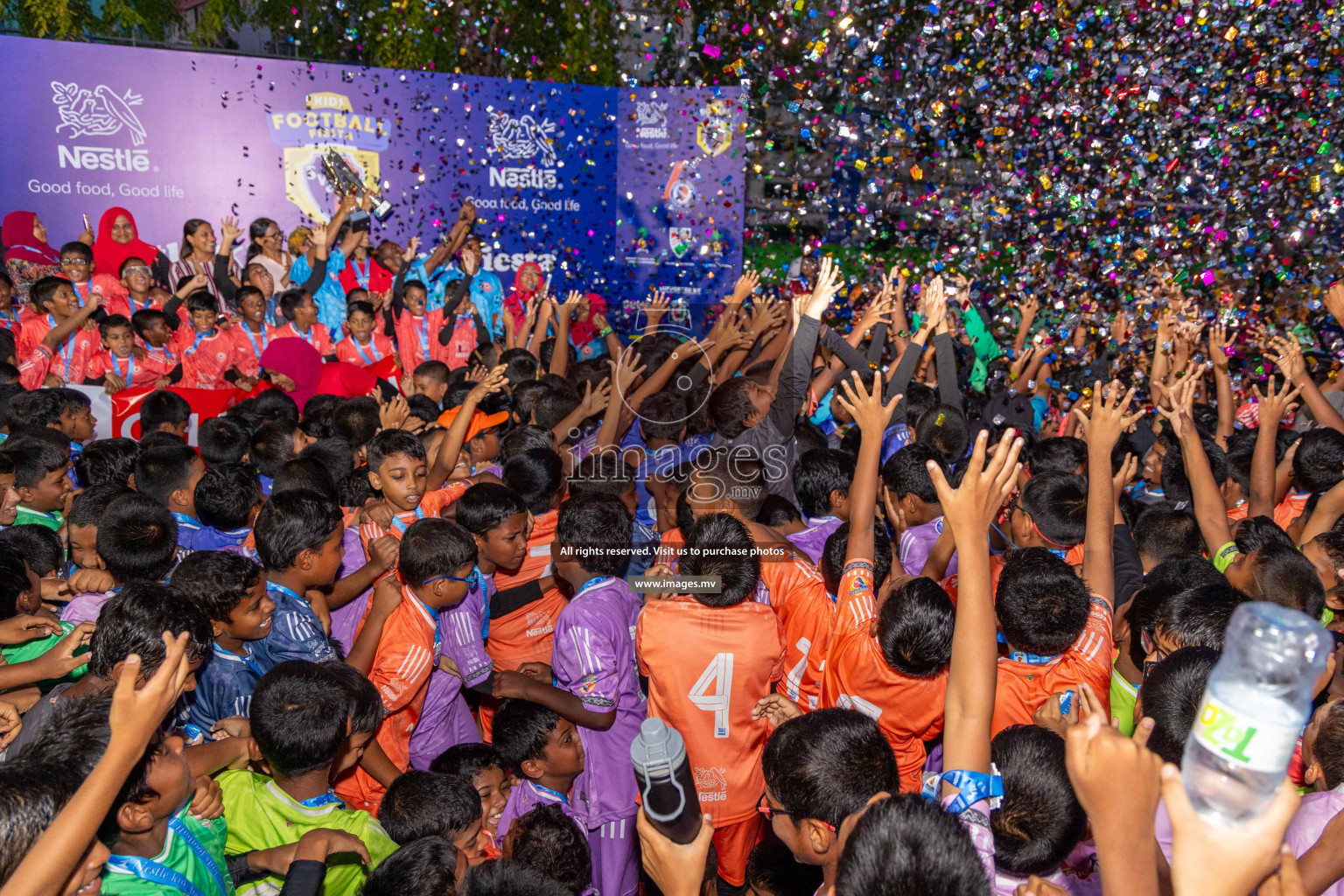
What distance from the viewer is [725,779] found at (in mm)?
2742

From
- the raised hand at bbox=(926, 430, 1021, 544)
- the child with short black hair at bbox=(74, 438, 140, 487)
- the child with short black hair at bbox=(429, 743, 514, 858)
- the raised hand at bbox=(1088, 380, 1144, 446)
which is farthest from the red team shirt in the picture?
the raised hand at bbox=(926, 430, 1021, 544)

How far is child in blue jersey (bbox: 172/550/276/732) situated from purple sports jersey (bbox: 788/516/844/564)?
2.03 metres

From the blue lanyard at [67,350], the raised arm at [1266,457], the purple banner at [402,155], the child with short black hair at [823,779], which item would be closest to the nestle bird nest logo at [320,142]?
the purple banner at [402,155]

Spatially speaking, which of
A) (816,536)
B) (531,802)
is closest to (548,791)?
(531,802)

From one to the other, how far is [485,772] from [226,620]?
90 centimetres

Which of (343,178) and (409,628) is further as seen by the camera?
(343,178)

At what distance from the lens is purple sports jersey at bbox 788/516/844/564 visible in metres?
3.62

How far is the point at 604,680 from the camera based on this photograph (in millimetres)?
2682

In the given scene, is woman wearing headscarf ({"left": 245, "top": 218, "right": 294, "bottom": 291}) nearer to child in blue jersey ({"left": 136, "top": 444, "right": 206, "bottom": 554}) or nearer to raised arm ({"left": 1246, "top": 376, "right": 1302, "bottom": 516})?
child in blue jersey ({"left": 136, "top": 444, "right": 206, "bottom": 554})

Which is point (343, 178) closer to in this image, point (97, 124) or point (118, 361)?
point (97, 124)

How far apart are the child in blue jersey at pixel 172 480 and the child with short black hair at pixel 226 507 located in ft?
0.36

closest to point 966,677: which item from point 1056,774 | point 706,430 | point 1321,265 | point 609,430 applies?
point 1056,774

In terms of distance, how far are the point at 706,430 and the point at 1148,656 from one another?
2767mm

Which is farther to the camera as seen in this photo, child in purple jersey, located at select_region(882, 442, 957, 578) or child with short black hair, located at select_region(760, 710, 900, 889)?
child in purple jersey, located at select_region(882, 442, 957, 578)
